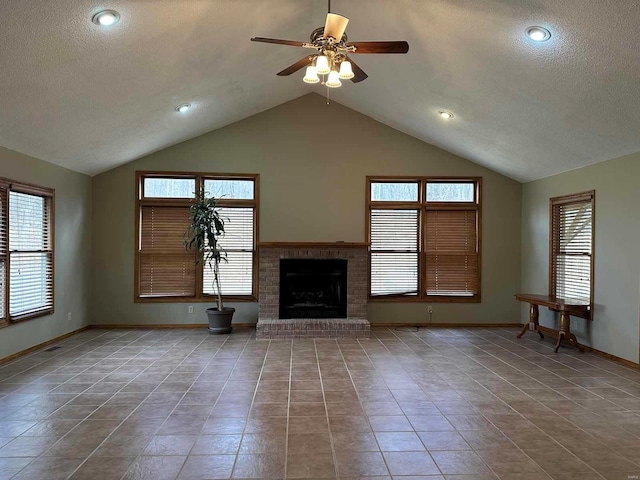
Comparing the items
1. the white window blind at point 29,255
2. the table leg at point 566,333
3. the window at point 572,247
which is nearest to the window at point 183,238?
the white window blind at point 29,255

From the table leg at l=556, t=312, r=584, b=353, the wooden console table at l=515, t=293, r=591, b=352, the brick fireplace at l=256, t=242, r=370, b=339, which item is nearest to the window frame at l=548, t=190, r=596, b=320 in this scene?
the wooden console table at l=515, t=293, r=591, b=352

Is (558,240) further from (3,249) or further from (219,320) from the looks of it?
(3,249)

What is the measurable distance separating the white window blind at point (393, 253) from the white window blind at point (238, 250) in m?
1.99

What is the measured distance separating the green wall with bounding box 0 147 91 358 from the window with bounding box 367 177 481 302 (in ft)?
14.5

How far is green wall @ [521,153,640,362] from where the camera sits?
203 inches

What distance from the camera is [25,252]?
547 cm

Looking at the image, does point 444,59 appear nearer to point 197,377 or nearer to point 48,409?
point 197,377

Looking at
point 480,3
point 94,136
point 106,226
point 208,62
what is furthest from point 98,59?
point 106,226

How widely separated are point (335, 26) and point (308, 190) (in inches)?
163

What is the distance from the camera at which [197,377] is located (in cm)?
458

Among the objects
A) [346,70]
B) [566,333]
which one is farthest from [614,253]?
[346,70]

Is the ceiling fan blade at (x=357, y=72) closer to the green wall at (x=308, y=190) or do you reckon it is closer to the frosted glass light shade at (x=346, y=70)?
the frosted glass light shade at (x=346, y=70)

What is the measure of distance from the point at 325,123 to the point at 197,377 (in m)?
4.53

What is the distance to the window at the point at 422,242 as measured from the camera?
755 centimetres
